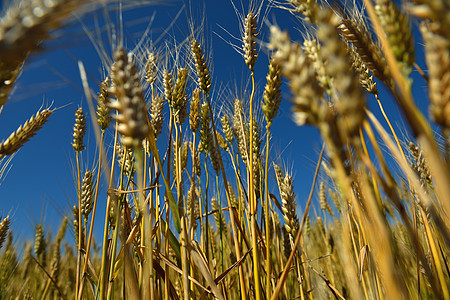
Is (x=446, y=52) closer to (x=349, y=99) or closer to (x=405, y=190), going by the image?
(x=349, y=99)

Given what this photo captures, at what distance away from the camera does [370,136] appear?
68 cm

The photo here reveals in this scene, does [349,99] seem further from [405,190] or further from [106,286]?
[405,190]

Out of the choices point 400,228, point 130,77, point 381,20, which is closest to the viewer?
point 381,20

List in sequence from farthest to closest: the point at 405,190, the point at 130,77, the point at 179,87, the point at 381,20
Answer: the point at 405,190
the point at 179,87
the point at 130,77
the point at 381,20

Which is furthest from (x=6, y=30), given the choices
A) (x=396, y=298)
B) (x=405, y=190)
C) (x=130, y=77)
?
(x=405, y=190)

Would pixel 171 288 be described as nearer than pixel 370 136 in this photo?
No

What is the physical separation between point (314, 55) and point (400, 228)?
2.93 meters

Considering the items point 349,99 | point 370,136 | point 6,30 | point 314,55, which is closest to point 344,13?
point 314,55

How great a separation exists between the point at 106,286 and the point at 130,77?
900 millimetres

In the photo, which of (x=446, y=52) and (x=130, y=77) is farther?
(x=130, y=77)

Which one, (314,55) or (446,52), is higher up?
(314,55)

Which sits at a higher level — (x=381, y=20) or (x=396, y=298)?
(x=381, y=20)

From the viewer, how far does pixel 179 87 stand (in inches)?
63.2

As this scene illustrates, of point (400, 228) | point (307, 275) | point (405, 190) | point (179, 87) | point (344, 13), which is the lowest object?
point (307, 275)
